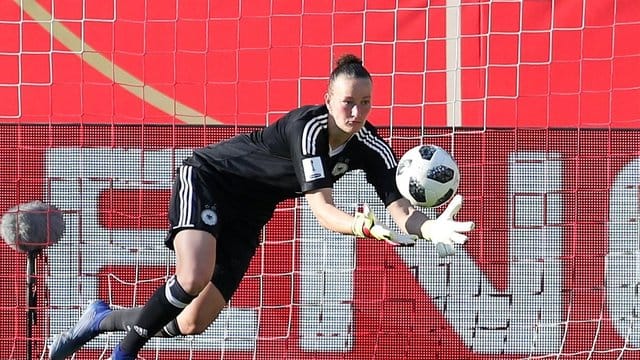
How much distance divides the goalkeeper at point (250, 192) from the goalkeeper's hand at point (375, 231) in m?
0.05

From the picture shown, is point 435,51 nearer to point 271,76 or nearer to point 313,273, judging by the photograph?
point 271,76

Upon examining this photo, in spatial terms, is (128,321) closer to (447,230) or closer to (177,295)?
(177,295)

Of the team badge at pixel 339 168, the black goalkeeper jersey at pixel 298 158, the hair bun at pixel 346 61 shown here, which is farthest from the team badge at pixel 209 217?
the hair bun at pixel 346 61

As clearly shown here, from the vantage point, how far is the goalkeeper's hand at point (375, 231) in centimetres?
418

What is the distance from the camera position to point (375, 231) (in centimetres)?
424

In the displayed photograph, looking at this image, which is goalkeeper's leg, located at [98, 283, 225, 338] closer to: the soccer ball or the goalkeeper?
the goalkeeper

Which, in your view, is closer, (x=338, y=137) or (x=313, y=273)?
(x=338, y=137)

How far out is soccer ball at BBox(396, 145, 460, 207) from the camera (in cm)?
470

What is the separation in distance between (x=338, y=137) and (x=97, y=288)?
105 inches

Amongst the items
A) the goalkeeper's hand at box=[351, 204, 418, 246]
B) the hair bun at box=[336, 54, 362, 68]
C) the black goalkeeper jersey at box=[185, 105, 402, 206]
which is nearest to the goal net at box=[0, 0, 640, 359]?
the black goalkeeper jersey at box=[185, 105, 402, 206]

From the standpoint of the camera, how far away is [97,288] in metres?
6.93

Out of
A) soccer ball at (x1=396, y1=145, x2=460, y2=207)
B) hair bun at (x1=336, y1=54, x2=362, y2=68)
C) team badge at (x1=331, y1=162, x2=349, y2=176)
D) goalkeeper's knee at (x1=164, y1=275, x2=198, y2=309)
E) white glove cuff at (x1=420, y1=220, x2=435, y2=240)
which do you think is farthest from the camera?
goalkeeper's knee at (x1=164, y1=275, x2=198, y2=309)

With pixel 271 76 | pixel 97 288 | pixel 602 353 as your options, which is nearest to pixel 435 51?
pixel 271 76

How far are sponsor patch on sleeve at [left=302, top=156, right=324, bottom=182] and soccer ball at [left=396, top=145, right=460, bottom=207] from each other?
38 cm
